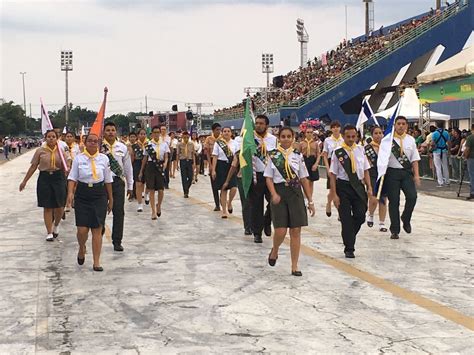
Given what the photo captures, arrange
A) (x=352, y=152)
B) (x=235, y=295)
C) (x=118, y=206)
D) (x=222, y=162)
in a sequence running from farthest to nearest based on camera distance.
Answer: (x=222, y=162) → (x=118, y=206) → (x=352, y=152) → (x=235, y=295)

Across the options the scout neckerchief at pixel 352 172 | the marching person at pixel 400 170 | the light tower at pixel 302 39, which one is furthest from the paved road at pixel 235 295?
the light tower at pixel 302 39

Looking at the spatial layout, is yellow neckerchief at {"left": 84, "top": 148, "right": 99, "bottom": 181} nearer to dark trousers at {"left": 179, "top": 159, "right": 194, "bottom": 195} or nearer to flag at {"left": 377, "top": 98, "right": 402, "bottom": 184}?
flag at {"left": 377, "top": 98, "right": 402, "bottom": 184}

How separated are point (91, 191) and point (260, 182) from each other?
2538 millimetres

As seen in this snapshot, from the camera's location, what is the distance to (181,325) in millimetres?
5637

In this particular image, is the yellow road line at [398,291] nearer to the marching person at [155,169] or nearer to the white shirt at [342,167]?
the white shirt at [342,167]

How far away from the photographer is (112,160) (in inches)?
362

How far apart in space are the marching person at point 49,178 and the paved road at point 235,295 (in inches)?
21.2

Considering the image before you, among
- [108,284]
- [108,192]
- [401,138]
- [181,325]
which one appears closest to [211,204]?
[401,138]

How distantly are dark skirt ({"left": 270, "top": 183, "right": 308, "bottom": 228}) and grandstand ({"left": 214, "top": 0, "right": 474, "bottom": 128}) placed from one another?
31.7m

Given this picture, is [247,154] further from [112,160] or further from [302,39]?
[302,39]

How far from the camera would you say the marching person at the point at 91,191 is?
7.78 meters

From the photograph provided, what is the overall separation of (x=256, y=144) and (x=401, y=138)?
232 cm

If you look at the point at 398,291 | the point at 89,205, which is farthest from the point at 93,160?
the point at 398,291

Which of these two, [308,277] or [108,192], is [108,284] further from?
[308,277]
